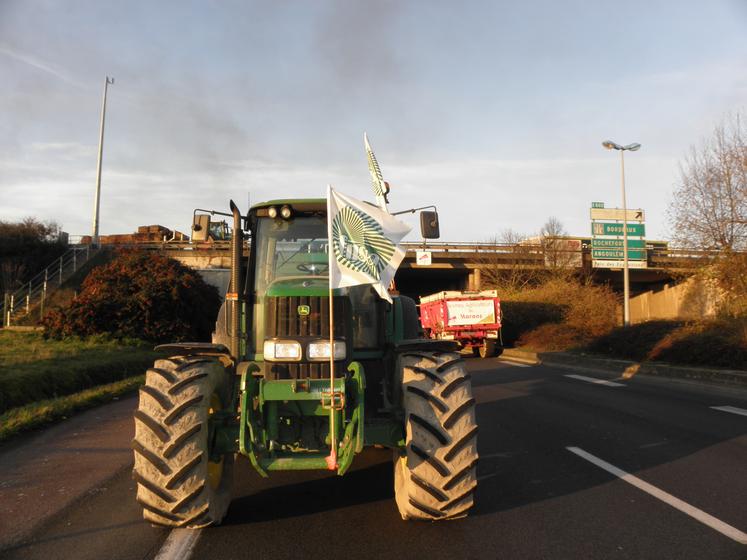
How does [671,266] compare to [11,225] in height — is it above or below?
below

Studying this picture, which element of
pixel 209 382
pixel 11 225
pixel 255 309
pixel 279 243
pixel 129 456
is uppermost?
pixel 11 225

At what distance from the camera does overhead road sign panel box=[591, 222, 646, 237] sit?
2891 centimetres

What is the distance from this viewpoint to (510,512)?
188 inches

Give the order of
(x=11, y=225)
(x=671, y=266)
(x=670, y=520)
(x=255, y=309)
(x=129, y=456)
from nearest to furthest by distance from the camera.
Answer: (x=670, y=520) → (x=255, y=309) → (x=129, y=456) → (x=671, y=266) → (x=11, y=225)

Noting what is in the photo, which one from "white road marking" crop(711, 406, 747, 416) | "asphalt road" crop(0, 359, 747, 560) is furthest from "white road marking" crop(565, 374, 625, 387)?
"asphalt road" crop(0, 359, 747, 560)

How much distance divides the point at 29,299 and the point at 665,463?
29.0m

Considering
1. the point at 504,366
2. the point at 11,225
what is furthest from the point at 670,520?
the point at 11,225

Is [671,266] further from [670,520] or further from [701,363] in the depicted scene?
[670,520]

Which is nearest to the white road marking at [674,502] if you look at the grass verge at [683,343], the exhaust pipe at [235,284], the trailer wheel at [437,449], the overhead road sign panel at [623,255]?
the trailer wheel at [437,449]

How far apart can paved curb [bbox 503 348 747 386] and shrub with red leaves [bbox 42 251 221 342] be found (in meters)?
13.4

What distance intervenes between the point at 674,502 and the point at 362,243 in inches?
133

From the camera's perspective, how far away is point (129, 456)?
726 cm

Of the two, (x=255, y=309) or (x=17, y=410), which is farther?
(x=17, y=410)

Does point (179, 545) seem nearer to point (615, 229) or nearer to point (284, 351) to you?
point (284, 351)
